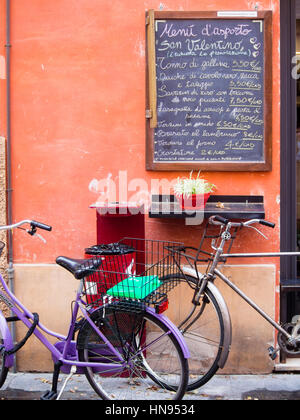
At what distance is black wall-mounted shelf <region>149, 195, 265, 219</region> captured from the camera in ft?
14.0

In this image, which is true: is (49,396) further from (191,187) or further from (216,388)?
(191,187)

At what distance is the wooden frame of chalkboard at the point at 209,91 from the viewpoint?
455 cm

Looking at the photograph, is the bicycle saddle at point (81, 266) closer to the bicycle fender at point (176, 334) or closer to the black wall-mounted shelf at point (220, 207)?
the bicycle fender at point (176, 334)

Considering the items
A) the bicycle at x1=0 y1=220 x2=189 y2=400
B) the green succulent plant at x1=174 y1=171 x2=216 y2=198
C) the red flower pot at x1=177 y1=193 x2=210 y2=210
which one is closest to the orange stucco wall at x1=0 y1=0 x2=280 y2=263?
the green succulent plant at x1=174 y1=171 x2=216 y2=198

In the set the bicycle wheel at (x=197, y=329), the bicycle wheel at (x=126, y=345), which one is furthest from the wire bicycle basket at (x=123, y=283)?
the bicycle wheel at (x=197, y=329)

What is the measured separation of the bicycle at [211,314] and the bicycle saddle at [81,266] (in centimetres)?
76

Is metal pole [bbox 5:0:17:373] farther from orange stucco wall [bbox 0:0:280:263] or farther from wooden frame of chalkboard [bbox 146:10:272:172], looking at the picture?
wooden frame of chalkboard [bbox 146:10:272:172]

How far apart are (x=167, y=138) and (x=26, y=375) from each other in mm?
2580

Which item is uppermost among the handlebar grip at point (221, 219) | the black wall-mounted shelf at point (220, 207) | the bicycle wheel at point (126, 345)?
the black wall-mounted shelf at point (220, 207)

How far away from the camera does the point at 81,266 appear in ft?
12.0

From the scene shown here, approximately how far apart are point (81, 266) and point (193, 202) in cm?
119
